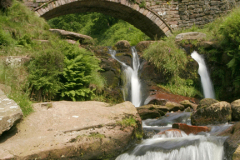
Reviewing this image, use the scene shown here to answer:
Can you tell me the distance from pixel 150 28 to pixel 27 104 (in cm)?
1260

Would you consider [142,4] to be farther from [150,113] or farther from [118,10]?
[150,113]

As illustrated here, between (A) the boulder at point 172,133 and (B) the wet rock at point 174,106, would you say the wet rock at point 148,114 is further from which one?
(A) the boulder at point 172,133

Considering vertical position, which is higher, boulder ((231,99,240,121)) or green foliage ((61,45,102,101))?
green foliage ((61,45,102,101))

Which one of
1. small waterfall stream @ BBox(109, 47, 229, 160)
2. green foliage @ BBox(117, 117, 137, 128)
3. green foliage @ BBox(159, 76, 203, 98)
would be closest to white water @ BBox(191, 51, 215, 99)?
green foliage @ BBox(159, 76, 203, 98)

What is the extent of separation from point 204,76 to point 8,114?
8.14 m

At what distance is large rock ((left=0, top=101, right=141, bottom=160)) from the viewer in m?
3.29

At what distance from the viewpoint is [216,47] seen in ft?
32.7

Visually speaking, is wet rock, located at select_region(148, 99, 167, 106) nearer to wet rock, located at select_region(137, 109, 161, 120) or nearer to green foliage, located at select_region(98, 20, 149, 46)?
wet rock, located at select_region(137, 109, 161, 120)

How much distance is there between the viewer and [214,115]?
217 inches

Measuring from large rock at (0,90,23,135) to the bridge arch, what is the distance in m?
10.1

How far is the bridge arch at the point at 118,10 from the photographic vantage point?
521 inches

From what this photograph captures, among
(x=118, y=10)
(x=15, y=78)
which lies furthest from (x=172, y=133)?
(x=118, y=10)

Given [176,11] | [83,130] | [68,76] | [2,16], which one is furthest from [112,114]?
[176,11]

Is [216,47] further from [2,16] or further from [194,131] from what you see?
[2,16]
